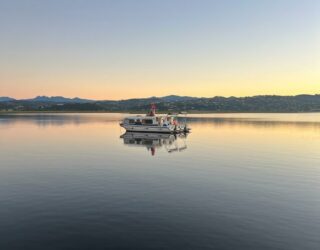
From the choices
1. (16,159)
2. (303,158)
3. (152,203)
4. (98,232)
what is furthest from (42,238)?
(303,158)

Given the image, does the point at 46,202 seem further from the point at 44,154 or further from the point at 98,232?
the point at 44,154

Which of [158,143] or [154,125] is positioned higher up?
[154,125]

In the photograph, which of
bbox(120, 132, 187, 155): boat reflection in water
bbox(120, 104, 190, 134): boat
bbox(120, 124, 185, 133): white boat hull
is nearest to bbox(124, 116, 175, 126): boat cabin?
bbox(120, 104, 190, 134): boat

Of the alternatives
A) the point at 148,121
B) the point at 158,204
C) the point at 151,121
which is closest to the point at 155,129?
the point at 151,121

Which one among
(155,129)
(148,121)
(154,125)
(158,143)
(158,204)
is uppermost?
(148,121)

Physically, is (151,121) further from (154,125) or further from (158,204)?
(158,204)

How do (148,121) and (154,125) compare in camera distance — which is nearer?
(154,125)

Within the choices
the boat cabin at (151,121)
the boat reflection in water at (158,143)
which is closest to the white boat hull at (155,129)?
the boat cabin at (151,121)

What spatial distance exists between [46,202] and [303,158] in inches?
1680

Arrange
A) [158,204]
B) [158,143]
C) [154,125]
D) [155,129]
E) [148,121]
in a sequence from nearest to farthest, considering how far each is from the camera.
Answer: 1. [158,204]
2. [158,143]
3. [155,129]
4. [154,125]
5. [148,121]

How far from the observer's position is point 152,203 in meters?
27.8

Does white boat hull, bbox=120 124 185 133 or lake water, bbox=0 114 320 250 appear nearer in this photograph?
lake water, bbox=0 114 320 250

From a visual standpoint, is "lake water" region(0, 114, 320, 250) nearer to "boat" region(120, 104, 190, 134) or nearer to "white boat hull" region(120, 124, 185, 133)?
"white boat hull" region(120, 124, 185, 133)

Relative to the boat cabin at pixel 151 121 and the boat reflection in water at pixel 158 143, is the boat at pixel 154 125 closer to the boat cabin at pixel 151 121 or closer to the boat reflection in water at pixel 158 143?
the boat cabin at pixel 151 121
